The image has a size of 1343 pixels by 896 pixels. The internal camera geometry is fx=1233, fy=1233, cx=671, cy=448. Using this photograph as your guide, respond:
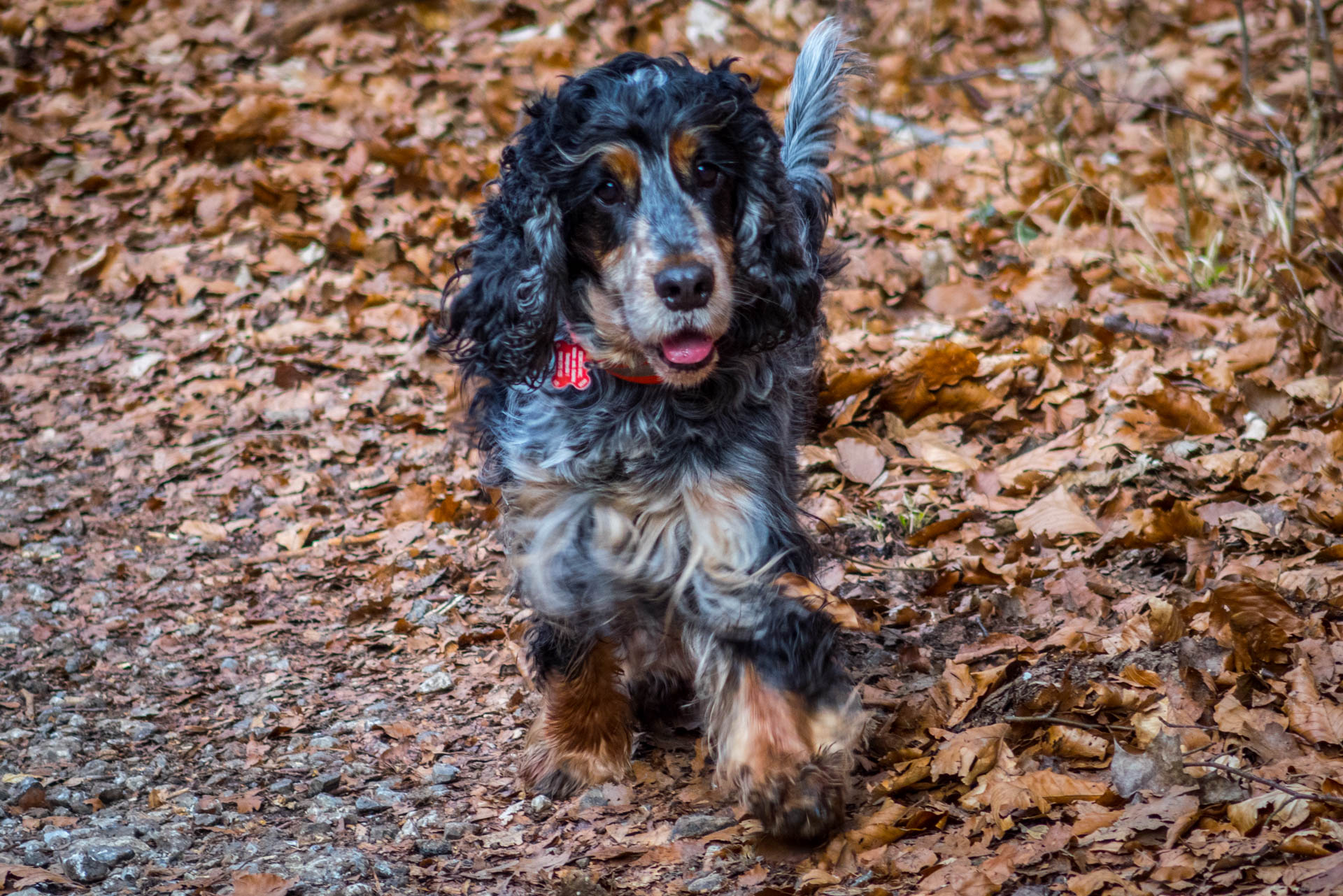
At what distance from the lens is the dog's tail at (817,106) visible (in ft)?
14.0

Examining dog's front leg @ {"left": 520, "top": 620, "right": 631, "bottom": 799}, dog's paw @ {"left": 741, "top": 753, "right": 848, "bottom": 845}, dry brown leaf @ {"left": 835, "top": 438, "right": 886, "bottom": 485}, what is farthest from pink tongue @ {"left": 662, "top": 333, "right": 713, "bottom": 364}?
dry brown leaf @ {"left": 835, "top": 438, "right": 886, "bottom": 485}

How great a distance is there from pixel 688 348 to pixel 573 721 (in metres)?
1.25

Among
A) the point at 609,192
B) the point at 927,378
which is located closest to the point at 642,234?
the point at 609,192

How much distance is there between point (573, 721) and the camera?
146 inches

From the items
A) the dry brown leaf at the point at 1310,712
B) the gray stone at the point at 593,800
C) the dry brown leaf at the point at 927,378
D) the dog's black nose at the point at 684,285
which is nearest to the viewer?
the dry brown leaf at the point at 1310,712

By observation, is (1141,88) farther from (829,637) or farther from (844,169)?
(829,637)

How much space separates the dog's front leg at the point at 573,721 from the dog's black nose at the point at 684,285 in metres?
1.10

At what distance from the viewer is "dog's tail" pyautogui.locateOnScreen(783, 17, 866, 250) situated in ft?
14.0

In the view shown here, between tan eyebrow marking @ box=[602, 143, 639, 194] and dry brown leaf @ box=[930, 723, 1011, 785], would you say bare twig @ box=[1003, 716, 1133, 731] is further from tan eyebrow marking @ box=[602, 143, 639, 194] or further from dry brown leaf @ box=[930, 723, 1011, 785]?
tan eyebrow marking @ box=[602, 143, 639, 194]

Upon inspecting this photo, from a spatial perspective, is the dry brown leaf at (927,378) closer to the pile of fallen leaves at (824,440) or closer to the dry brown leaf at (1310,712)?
the pile of fallen leaves at (824,440)

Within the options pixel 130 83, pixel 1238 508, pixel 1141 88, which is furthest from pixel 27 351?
pixel 1141 88

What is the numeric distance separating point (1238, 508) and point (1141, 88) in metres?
5.02

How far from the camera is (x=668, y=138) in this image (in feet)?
10.7

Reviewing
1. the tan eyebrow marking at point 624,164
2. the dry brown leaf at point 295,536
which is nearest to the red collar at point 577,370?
the tan eyebrow marking at point 624,164
